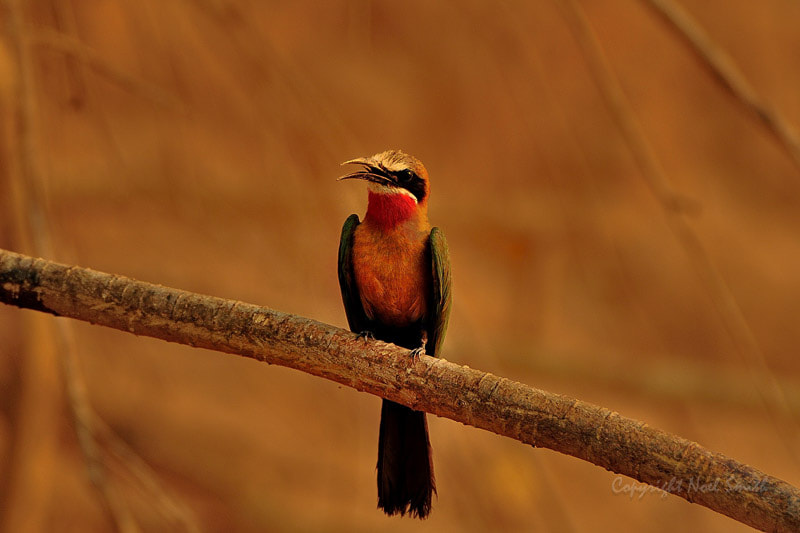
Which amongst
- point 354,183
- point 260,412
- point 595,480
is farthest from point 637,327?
point 354,183

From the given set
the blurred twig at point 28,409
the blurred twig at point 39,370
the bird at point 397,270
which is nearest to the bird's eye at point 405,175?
the bird at point 397,270

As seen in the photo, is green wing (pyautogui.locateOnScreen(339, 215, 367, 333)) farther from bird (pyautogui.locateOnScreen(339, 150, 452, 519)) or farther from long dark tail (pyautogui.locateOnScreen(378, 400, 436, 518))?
long dark tail (pyautogui.locateOnScreen(378, 400, 436, 518))

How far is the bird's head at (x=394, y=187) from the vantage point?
1.37m

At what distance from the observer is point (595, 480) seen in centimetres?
313

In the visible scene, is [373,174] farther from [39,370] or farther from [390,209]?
[39,370]

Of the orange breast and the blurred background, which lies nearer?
the orange breast

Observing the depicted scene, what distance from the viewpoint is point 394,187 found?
1398 mm

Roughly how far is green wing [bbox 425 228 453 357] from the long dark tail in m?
0.19

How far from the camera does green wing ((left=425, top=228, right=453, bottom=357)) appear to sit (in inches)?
57.1

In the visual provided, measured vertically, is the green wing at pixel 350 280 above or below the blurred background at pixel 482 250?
below

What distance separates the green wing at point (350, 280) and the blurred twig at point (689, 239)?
0.53 meters

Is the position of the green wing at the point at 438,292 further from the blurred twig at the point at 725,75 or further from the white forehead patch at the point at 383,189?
the blurred twig at the point at 725,75

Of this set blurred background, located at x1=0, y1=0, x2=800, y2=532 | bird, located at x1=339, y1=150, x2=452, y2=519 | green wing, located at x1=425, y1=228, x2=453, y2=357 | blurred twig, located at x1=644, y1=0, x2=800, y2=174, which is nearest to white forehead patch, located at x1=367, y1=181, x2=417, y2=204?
bird, located at x1=339, y1=150, x2=452, y2=519

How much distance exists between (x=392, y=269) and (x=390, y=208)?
0.37 ft
